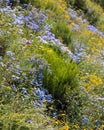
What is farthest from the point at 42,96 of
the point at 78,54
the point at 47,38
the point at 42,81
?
the point at 78,54

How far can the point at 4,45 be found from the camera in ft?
17.0

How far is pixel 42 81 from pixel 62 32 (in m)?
2.60

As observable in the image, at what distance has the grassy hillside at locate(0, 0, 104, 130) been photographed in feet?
13.2

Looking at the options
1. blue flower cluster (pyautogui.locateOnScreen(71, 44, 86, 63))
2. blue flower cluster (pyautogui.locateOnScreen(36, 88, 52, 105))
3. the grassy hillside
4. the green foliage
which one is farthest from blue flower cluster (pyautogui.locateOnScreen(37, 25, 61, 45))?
A: blue flower cluster (pyautogui.locateOnScreen(36, 88, 52, 105))

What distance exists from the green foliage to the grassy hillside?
279mm

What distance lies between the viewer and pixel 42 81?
16.5 feet

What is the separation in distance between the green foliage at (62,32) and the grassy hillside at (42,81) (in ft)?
0.92

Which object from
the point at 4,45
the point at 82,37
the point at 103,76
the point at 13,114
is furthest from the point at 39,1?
the point at 13,114

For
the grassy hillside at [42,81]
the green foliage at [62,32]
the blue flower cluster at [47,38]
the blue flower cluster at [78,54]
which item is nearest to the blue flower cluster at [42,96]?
Answer: the grassy hillside at [42,81]

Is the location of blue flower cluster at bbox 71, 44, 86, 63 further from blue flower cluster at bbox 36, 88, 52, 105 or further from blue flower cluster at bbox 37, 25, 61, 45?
blue flower cluster at bbox 36, 88, 52, 105

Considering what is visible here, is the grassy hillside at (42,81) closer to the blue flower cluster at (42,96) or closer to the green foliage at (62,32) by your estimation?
the blue flower cluster at (42,96)

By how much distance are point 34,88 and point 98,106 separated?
1.04 m

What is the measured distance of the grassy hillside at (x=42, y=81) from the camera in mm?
4035

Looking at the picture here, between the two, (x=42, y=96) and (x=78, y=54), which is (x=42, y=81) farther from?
(x=78, y=54)
